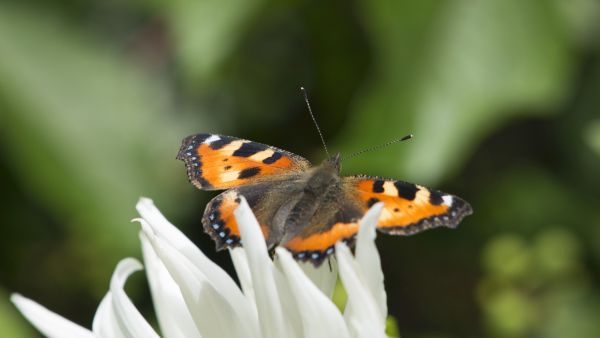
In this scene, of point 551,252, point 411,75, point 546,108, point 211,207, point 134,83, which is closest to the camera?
point 211,207

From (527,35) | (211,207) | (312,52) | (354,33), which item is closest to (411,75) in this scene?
(527,35)

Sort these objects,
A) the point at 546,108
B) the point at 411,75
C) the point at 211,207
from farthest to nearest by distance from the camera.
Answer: the point at 546,108, the point at 411,75, the point at 211,207

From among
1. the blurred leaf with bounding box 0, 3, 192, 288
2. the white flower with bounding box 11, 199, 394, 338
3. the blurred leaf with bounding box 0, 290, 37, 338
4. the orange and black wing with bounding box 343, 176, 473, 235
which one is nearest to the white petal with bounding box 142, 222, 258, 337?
the white flower with bounding box 11, 199, 394, 338

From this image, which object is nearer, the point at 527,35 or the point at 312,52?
the point at 527,35

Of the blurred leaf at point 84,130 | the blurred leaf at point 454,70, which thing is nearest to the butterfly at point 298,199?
the blurred leaf at point 454,70

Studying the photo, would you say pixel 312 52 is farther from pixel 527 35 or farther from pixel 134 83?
pixel 527 35

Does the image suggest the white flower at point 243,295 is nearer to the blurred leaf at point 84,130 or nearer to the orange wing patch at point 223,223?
the orange wing patch at point 223,223
